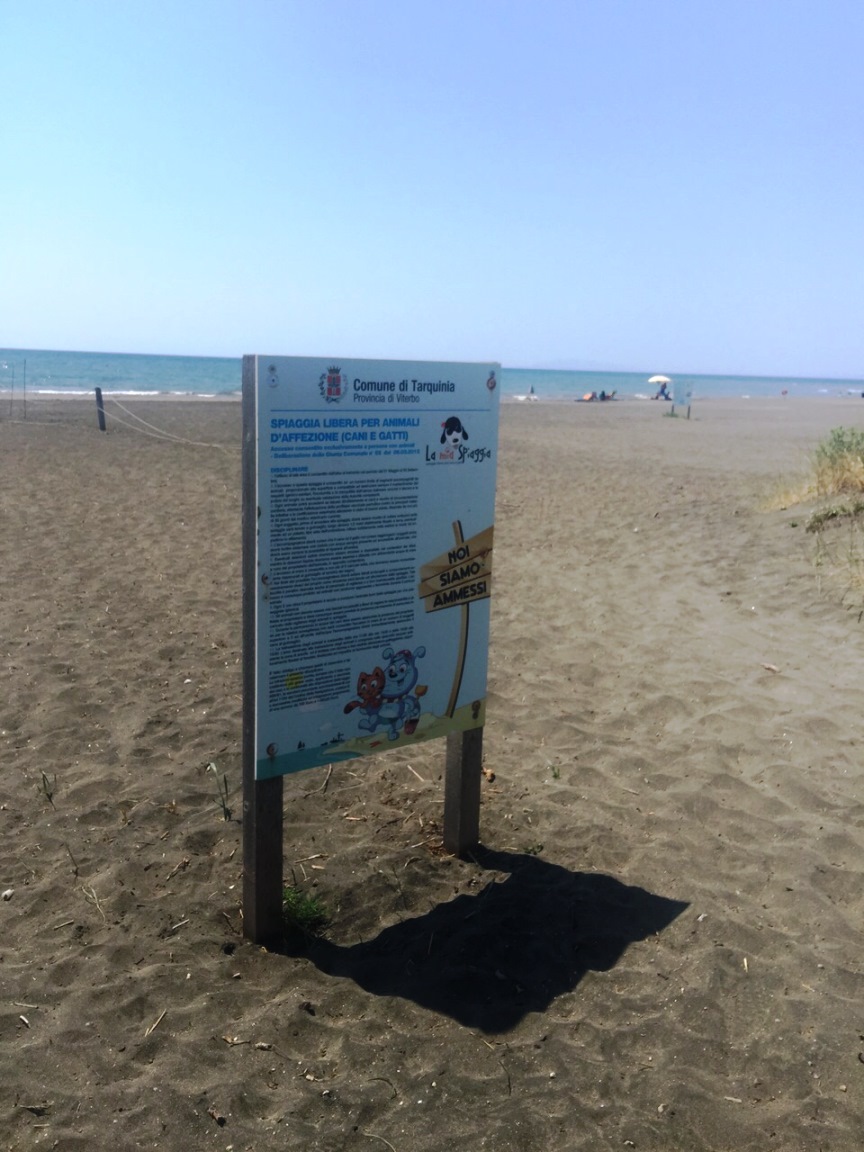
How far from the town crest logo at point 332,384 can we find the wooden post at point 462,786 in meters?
1.57

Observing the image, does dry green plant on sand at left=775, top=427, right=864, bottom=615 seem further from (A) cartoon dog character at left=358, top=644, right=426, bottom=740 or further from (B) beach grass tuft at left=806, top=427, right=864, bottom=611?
(A) cartoon dog character at left=358, top=644, right=426, bottom=740

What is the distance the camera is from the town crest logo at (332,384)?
3297 millimetres

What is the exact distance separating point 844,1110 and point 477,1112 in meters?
1.05

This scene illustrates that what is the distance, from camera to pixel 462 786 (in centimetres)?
424

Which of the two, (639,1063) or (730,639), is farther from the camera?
(730,639)

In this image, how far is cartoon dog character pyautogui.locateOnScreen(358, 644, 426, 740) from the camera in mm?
3746

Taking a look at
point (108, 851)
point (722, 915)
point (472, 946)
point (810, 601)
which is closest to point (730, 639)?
point (810, 601)

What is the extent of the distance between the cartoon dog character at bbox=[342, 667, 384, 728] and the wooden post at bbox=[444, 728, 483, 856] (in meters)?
0.59

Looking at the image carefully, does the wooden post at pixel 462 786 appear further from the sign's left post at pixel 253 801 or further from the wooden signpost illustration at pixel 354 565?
the sign's left post at pixel 253 801

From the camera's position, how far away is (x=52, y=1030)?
123 inches

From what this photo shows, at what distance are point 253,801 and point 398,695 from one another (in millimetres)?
660

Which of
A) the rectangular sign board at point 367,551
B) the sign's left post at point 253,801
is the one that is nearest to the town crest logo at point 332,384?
the rectangular sign board at point 367,551

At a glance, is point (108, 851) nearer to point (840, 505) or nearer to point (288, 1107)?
point (288, 1107)

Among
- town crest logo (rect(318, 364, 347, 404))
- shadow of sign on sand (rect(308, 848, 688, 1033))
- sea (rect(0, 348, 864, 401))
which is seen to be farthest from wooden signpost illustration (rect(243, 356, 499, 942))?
sea (rect(0, 348, 864, 401))
